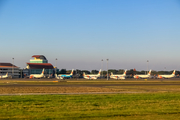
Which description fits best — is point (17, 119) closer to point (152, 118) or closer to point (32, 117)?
point (32, 117)

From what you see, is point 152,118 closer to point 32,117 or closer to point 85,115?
point 85,115

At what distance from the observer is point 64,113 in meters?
16.9

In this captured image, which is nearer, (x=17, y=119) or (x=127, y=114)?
(x=17, y=119)

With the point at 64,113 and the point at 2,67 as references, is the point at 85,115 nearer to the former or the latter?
the point at 64,113

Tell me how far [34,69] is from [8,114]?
16786 cm

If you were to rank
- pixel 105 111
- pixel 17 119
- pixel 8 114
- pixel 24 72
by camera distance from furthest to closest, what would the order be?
1. pixel 24 72
2. pixel 105 111
3. pixel 8 114
4. pixel 17 119

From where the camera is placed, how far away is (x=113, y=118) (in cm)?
1554

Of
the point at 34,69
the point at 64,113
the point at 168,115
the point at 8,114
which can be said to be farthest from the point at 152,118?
the point at 34,69

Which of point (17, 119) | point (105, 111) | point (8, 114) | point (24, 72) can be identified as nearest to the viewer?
point (17, 119)

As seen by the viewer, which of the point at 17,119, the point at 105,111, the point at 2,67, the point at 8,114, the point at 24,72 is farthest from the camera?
the point at 24,72

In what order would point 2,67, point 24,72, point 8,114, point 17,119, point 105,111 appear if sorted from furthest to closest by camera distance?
point 24,72, point 2,67, point 105,111, point 8,114, point 17,119

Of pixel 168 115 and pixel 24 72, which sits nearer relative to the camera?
pixel 168 115

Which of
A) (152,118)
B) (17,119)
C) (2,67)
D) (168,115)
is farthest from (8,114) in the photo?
(2,67)

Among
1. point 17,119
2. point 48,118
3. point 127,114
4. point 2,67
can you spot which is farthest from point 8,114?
point 2,67
